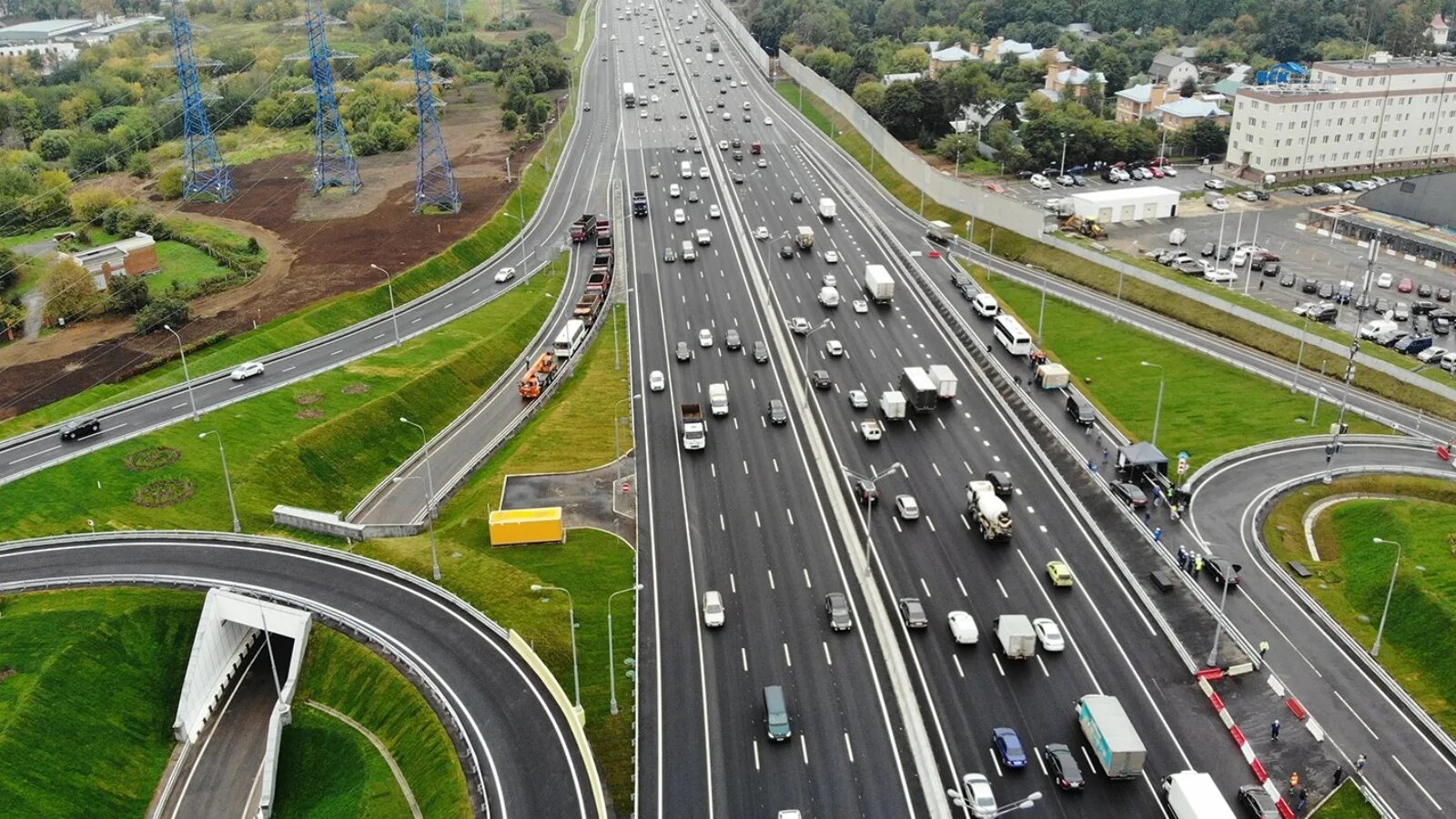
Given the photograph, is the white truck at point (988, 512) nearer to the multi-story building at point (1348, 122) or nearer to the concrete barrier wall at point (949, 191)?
the concrete barrier wall at point (949, 191)

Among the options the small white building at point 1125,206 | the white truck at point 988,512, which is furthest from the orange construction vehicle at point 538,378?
the small white building at point 1125,206

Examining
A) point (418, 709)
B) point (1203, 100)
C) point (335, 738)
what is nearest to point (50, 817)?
point (335, 738)

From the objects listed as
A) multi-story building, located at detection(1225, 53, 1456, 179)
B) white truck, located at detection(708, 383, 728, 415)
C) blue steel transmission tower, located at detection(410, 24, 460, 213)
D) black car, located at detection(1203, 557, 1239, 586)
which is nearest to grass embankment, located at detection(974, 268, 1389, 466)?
black car, located at detection(1203, 557, 1239, 586)

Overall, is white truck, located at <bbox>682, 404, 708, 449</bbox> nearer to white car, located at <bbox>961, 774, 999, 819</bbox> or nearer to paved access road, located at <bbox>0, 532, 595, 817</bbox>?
paved access road, located at <bbox>0, 532, 595, 817</bbox>

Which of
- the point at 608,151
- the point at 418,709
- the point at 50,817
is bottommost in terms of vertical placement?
the point at 50,817

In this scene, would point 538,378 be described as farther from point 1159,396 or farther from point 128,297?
point 1159,396

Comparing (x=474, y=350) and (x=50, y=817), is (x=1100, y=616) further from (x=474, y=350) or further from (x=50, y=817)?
(x=474, y=350)
